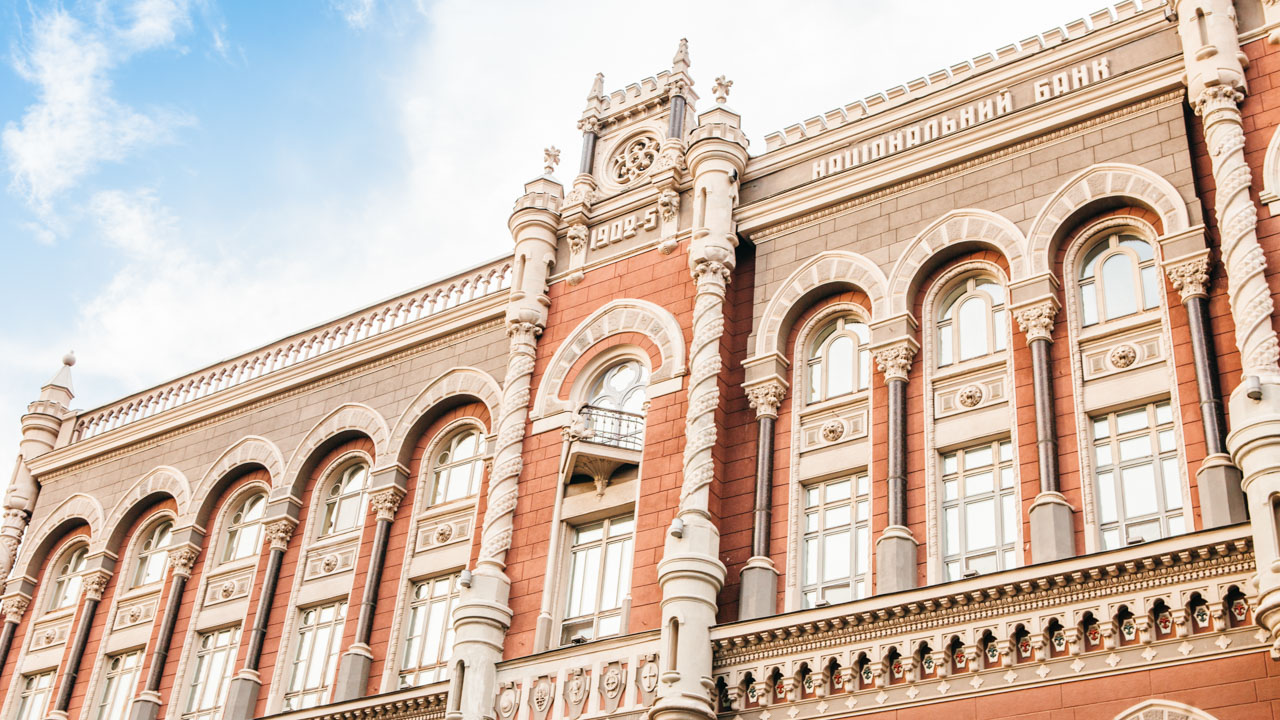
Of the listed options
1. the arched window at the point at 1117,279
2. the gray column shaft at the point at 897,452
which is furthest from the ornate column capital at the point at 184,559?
the arched window at the point at 1117,279

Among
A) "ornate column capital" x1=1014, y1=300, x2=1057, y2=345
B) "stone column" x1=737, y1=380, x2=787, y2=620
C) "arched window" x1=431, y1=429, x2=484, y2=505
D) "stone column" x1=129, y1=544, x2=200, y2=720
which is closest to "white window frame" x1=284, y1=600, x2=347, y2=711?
"arched window" x1=431, y1=429, x2=484, y2=505

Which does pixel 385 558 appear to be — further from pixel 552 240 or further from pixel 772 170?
pixel 772 170

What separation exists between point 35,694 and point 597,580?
1411 centimetres

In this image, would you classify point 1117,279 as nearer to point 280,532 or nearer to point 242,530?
point 280,532

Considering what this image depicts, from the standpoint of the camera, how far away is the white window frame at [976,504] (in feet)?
63.7

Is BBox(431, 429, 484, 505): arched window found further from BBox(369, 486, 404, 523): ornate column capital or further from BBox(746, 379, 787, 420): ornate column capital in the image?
BBox(746, 379, 787, 420): ornate column capital

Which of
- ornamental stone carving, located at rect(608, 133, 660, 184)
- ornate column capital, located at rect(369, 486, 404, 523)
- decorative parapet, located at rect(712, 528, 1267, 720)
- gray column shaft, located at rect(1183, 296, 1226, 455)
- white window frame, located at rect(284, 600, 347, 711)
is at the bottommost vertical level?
decorative parapet, located at rect(712, 528, 1267, 720)

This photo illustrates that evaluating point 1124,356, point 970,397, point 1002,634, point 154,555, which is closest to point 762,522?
point 970,397

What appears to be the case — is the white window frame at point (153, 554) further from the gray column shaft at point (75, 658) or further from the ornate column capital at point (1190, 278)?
the ornate column capital at point (1190, 278)

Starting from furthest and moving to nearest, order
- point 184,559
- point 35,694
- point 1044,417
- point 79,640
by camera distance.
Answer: point 35,694 → point 79,640 → point 184,559 → point 1044,417

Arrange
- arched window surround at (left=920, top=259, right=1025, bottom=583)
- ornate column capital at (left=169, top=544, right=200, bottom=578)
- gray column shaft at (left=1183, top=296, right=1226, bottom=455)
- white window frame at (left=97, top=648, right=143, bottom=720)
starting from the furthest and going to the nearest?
ornate column capital at (left=169, top=544, right=200, bottom=578) → white window frame at (left=97, top=648, right=143, bottom=720) → arched window surround at (left=920, top=259, right=1025, bottom=583) → gray column shaft at (left=1183, top=296, right=1226, bottom=455)

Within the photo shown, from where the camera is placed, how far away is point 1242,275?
60.5 ft

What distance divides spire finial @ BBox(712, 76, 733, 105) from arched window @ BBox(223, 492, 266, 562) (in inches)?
477

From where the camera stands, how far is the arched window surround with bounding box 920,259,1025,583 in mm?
19828
